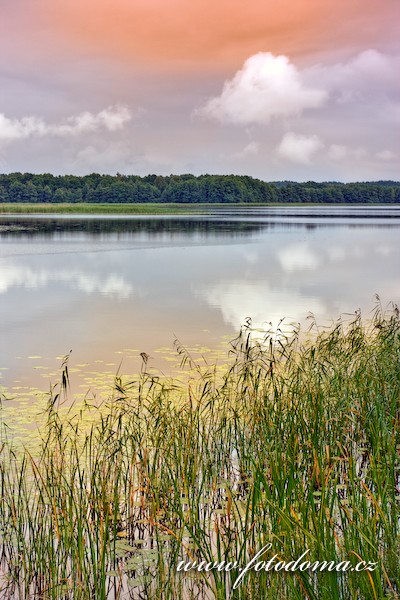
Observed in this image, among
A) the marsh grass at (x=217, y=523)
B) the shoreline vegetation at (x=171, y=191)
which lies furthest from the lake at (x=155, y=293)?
the shoreline vegetation at (x=171, y=191)

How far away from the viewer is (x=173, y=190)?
150 m

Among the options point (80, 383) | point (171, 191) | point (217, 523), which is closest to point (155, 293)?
point (80, 383)

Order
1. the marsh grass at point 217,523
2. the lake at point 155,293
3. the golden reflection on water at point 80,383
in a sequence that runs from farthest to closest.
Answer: the lake at point 155,293
the golden reflection on water at point 80,383
the marsh grass at point 217,523

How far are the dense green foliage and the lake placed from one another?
10768 cm

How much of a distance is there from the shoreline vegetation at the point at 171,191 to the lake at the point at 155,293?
97.7m

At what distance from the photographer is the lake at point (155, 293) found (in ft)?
35.5

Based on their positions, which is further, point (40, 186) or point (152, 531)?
point (40, 186)

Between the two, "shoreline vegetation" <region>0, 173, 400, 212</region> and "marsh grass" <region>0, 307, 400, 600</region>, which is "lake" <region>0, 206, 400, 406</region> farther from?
"shoreline vegetation" <region>0, 173, 400, 212</region>

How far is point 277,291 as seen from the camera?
60.3 ft

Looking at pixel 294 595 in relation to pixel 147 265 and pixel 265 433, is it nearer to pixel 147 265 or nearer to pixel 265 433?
pixel 265 433

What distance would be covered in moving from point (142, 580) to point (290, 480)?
107cm

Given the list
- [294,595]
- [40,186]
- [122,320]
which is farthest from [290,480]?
[40,186]

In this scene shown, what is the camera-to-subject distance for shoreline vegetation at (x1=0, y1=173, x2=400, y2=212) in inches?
5522

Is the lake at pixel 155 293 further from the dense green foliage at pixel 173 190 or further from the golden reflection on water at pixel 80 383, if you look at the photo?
the dense green foliage at pixel 173 190
